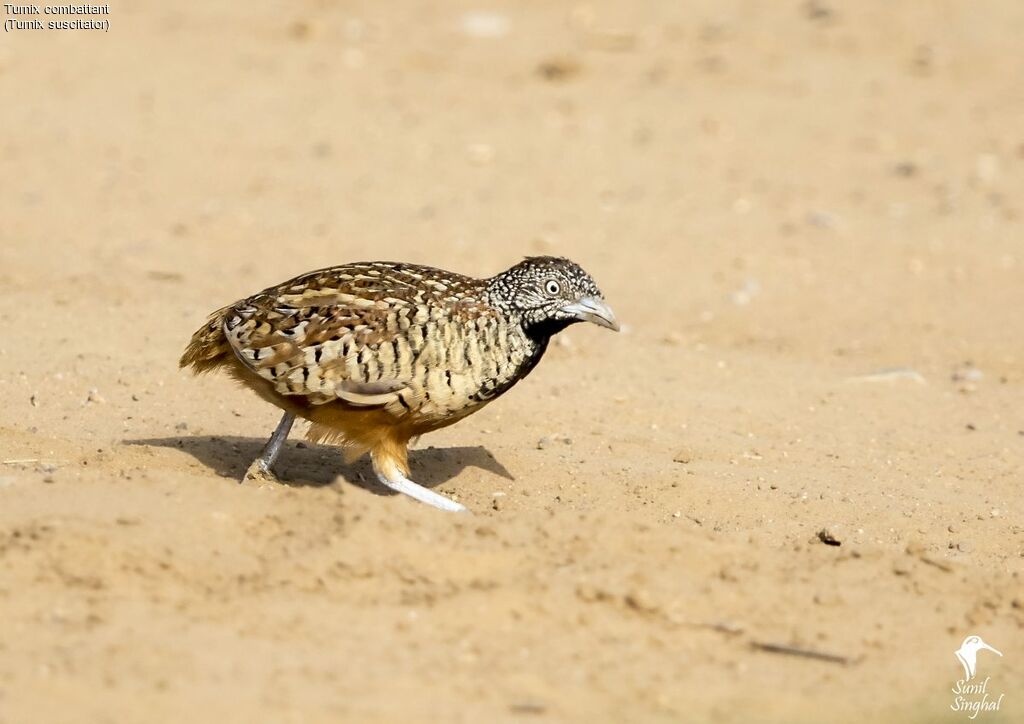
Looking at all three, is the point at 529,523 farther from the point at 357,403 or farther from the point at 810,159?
the point at 810,159

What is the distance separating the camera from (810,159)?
1602 cm

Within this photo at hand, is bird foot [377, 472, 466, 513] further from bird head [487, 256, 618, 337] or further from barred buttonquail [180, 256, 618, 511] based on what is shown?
bird head [487, 256, 618, 337]

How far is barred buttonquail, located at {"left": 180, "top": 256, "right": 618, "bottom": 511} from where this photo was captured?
7.54 m

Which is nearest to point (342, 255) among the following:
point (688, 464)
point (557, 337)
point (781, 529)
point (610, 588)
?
point (557, 337)

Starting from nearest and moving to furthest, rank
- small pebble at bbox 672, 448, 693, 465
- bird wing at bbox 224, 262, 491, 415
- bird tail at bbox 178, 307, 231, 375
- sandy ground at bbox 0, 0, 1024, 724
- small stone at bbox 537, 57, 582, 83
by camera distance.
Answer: sandy ground at bbox 0, 0, 1024, 724 → bird wing at bbox 224, 262, 491, 415 → bird tail at bbox 178, 307, 231, 375 → small pebble at bbox 672, 448, 693, 465 → small stone at bbox 537, 57, 582, 83

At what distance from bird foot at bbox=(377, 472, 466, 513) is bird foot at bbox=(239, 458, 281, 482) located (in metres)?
0.70

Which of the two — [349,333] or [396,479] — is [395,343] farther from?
[396,479]

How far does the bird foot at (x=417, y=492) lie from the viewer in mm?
7707

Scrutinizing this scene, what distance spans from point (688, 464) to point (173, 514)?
329cm

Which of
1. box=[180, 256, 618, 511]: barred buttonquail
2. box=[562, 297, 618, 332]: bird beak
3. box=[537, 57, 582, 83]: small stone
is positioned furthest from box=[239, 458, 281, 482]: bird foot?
box=[537, 57, 582, 83]: small stone

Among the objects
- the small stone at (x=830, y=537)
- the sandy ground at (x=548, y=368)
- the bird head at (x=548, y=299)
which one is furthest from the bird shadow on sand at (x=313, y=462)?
the small stone at (x=830, y=537)

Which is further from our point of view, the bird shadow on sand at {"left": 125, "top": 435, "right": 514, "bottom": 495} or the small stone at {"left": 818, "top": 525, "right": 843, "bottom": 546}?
the bird shadow on sand at {"left": 125, "top": 435, "right": 514, "bottom": 495}

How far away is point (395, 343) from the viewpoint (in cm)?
755

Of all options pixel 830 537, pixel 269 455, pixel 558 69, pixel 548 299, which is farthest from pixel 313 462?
pixel 558 69
